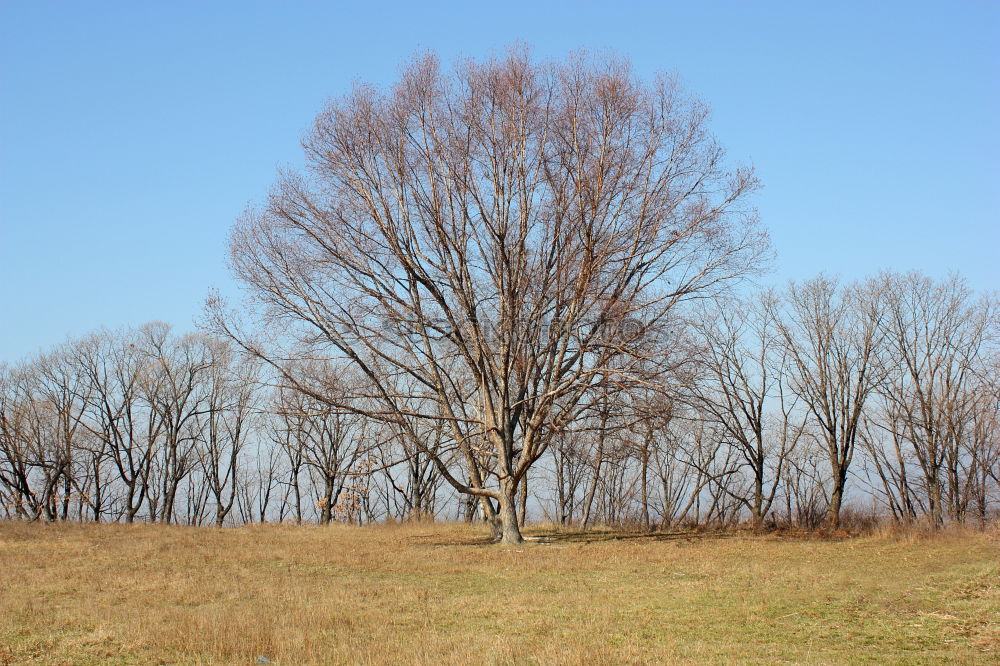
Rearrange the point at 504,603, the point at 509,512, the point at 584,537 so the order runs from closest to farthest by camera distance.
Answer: the point at 504,603 → the point at 509,512 → the point at 584,537

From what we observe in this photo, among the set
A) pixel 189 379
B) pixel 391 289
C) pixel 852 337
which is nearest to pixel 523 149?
pixel 391 289

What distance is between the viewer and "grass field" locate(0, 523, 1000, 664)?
816 centimetres

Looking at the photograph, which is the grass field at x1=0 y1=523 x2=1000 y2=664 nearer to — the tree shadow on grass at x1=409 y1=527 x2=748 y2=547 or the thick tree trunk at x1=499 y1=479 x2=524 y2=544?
the thick tree trunk at x1=499 y1=479 x2=524 y2=544

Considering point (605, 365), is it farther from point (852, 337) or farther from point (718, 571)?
point (852, 337)

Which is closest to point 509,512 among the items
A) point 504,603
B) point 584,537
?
point 584,537

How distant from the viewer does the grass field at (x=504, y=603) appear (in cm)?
816

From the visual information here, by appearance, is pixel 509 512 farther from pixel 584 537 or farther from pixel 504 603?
pixel 504 603

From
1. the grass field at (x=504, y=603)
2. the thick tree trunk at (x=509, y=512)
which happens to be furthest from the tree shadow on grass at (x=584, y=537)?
the grass field at (x=504, y=603)

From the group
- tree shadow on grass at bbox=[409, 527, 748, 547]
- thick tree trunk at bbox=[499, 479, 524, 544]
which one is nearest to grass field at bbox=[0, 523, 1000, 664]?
thick tree trunk at bbox=[499, 479, 524, 544]

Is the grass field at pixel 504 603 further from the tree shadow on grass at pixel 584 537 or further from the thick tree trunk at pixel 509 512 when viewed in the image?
the tree shadow on grass at pixel 584 537

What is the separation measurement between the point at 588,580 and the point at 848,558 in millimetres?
6277

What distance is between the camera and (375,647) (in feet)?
27.3

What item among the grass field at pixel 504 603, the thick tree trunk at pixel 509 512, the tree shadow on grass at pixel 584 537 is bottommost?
the tree shadow on grass at pixel 584 537

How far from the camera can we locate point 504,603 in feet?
36.3
